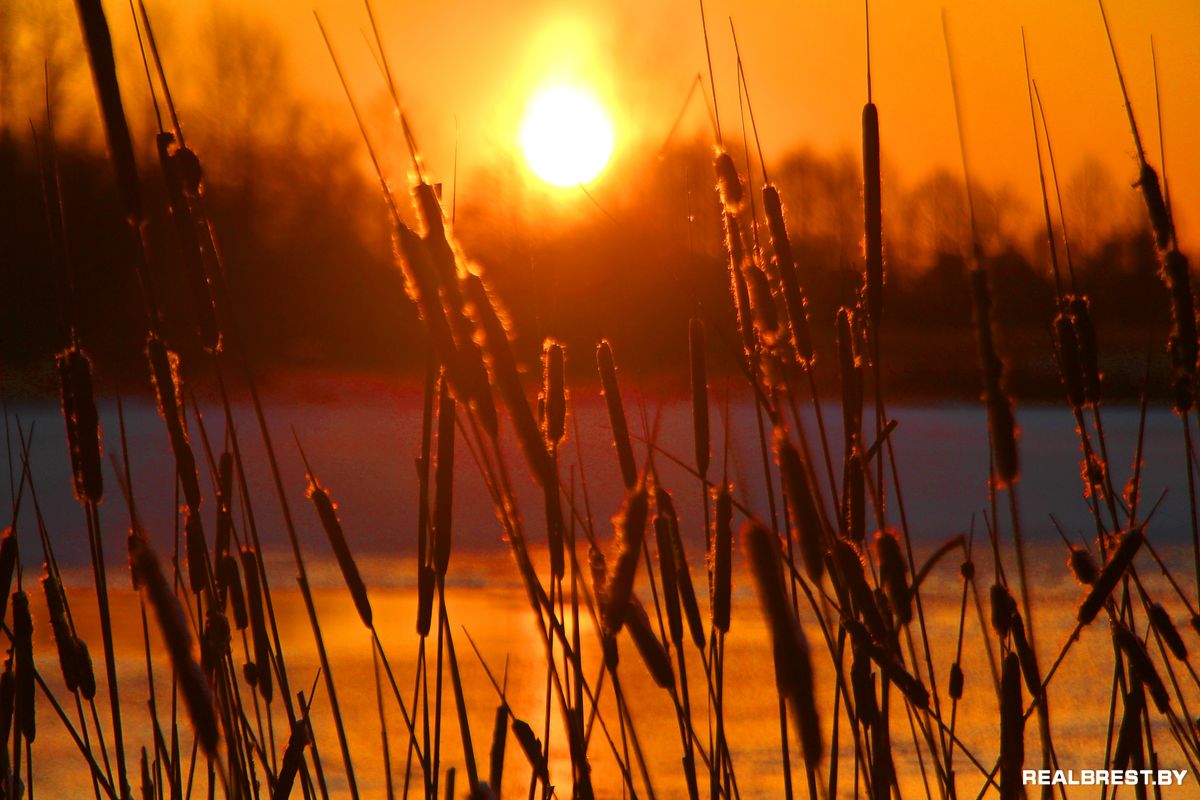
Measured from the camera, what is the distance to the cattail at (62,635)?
4.27ft

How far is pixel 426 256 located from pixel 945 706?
8.02ft

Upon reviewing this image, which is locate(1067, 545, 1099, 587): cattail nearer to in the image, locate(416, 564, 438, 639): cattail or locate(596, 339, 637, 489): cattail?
locate(596, 339, 637, 489): cattail

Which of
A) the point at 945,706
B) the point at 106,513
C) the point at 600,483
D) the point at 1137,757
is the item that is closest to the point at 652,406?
the point at 600,483

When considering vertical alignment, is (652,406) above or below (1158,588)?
above

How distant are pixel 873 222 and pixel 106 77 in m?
0.69

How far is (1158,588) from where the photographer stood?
4195 mm

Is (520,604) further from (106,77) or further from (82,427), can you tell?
(106,77)

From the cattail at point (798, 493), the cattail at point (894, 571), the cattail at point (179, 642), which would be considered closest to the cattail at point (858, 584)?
the cattail at point (894, 571)

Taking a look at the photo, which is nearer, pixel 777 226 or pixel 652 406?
pixel 777 226

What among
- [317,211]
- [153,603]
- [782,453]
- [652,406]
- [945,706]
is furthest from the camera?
[317,211]

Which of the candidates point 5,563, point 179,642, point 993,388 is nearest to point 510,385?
point 179,642

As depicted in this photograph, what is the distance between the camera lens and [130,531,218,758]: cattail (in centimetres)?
77

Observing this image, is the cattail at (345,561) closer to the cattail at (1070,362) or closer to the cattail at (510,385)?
the cattail at (510,385)

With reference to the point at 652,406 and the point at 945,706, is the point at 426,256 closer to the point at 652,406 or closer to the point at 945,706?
the point at 945,706
